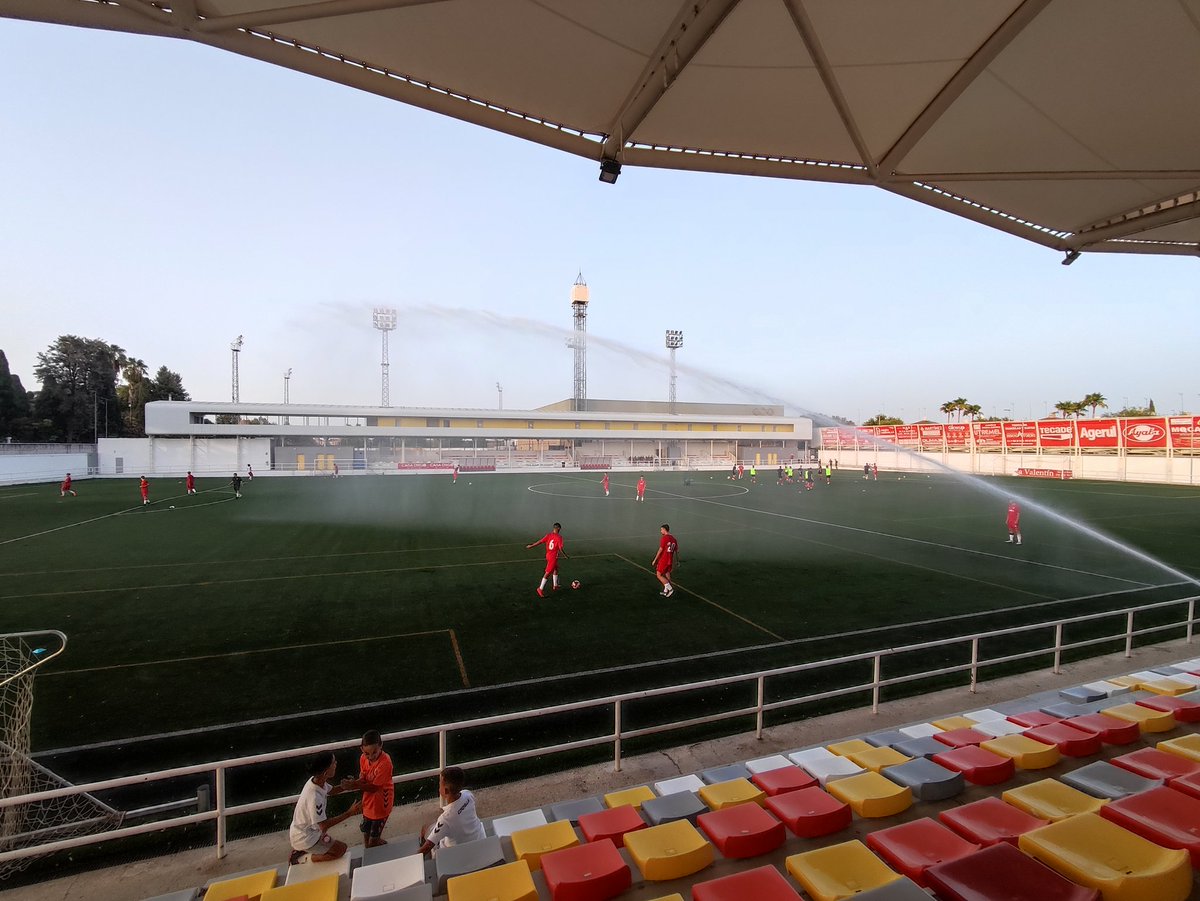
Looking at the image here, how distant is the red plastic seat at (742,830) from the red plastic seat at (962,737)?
2933 mm

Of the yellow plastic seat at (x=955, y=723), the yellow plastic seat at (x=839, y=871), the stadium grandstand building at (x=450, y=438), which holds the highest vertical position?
the stadium grandstand building at (x=450, y=438)

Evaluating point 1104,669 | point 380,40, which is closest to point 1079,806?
point 1104,669

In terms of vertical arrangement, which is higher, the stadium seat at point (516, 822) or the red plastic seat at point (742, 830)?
the red plastic seat at point (742, 830)

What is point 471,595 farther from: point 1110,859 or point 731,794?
point 1110,859

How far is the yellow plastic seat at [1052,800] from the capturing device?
14.1 feet

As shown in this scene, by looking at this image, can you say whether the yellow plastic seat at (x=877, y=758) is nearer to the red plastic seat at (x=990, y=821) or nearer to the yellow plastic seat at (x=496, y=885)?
the red plastic seat at (x=990, y=821)

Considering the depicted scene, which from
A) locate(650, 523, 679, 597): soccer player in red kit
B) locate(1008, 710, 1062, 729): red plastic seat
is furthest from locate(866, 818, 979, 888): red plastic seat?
locate(650, 523, 679, 597): soccer player in red kit

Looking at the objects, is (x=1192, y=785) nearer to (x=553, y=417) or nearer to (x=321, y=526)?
(x=321, y=526)

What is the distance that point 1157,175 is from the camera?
896 centimetres

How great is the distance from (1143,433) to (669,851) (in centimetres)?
6202

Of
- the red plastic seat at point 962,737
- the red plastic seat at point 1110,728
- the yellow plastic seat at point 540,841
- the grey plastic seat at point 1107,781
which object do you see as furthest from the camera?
the red plastic seat at point 962,737

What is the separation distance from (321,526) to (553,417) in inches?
1799

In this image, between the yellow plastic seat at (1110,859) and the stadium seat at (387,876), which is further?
the stadium seat at (387,876)

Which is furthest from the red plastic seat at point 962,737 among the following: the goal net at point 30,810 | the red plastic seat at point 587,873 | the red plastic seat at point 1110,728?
the goal net at point 30,810
